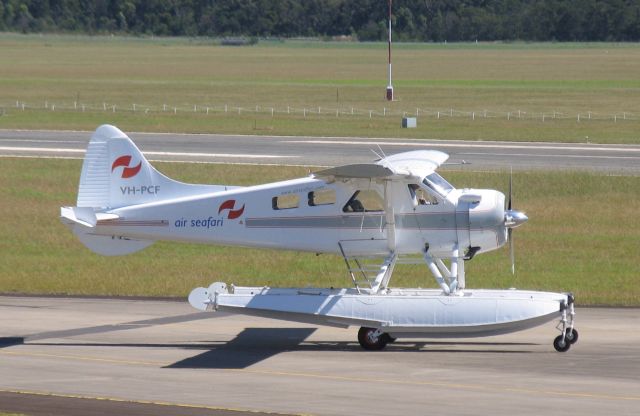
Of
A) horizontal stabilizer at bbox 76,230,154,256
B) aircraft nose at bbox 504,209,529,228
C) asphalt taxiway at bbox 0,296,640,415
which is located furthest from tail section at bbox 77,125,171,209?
aircraft nose at bbox 504,209,529,228

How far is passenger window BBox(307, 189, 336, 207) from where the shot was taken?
776 inches

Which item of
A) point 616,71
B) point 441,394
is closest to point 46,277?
point 441,394

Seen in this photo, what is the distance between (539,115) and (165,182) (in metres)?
52.1

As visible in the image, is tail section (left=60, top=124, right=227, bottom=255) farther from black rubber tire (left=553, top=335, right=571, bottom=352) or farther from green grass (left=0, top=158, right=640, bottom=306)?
black rubber tire (left=553, top=335, right=571, bottom=352)

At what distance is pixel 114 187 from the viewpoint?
2044 centimetres

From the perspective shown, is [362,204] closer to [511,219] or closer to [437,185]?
[437,185]

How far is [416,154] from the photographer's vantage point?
68.7 feet

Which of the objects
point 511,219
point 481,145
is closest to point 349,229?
point 511,219

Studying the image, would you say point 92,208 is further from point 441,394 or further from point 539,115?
point 539,115

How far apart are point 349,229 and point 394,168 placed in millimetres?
1379

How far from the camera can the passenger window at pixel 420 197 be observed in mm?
19516

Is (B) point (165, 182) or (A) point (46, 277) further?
(A) point (46, 277)

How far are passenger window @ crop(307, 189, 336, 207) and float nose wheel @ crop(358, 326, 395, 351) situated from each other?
2.12 m

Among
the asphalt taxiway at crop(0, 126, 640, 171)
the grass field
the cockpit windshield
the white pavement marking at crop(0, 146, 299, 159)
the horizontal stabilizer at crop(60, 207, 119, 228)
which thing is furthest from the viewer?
the grass field
